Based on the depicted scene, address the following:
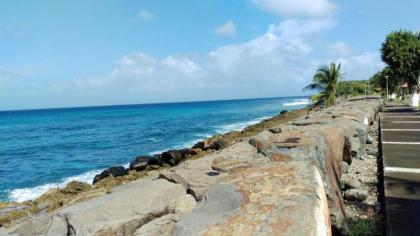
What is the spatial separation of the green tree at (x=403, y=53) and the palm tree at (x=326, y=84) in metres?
3.88

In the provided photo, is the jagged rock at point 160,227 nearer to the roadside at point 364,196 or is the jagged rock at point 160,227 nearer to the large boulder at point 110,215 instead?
the large boulder at point 110,215

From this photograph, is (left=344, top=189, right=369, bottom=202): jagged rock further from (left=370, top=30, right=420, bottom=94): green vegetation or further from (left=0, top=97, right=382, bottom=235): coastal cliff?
(left=370, top=30, right=420, bottom=94): green vegetation

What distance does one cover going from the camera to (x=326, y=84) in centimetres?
3128

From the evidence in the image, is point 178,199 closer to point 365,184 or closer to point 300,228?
point 300,228

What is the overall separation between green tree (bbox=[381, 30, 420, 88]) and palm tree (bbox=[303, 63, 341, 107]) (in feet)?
12.7

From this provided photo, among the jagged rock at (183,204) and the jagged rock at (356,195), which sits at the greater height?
the jagged rock at (183,204)

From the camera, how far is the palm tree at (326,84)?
1202 inches

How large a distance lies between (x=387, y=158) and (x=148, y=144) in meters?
23.1

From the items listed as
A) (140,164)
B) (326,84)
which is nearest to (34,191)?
(140,164)

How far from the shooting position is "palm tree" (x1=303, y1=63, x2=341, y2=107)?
30531mm

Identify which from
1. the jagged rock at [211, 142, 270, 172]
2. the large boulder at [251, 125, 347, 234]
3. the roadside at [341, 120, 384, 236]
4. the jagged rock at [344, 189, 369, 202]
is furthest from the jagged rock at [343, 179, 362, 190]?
the jagged rock at [211, 142, 270, 172]

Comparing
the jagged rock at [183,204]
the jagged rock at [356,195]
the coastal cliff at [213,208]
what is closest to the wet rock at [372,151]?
the jagged rock at [356,195]

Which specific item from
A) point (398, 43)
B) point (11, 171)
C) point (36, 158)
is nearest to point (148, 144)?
point (36, 158)

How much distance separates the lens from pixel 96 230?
295 centimetres
